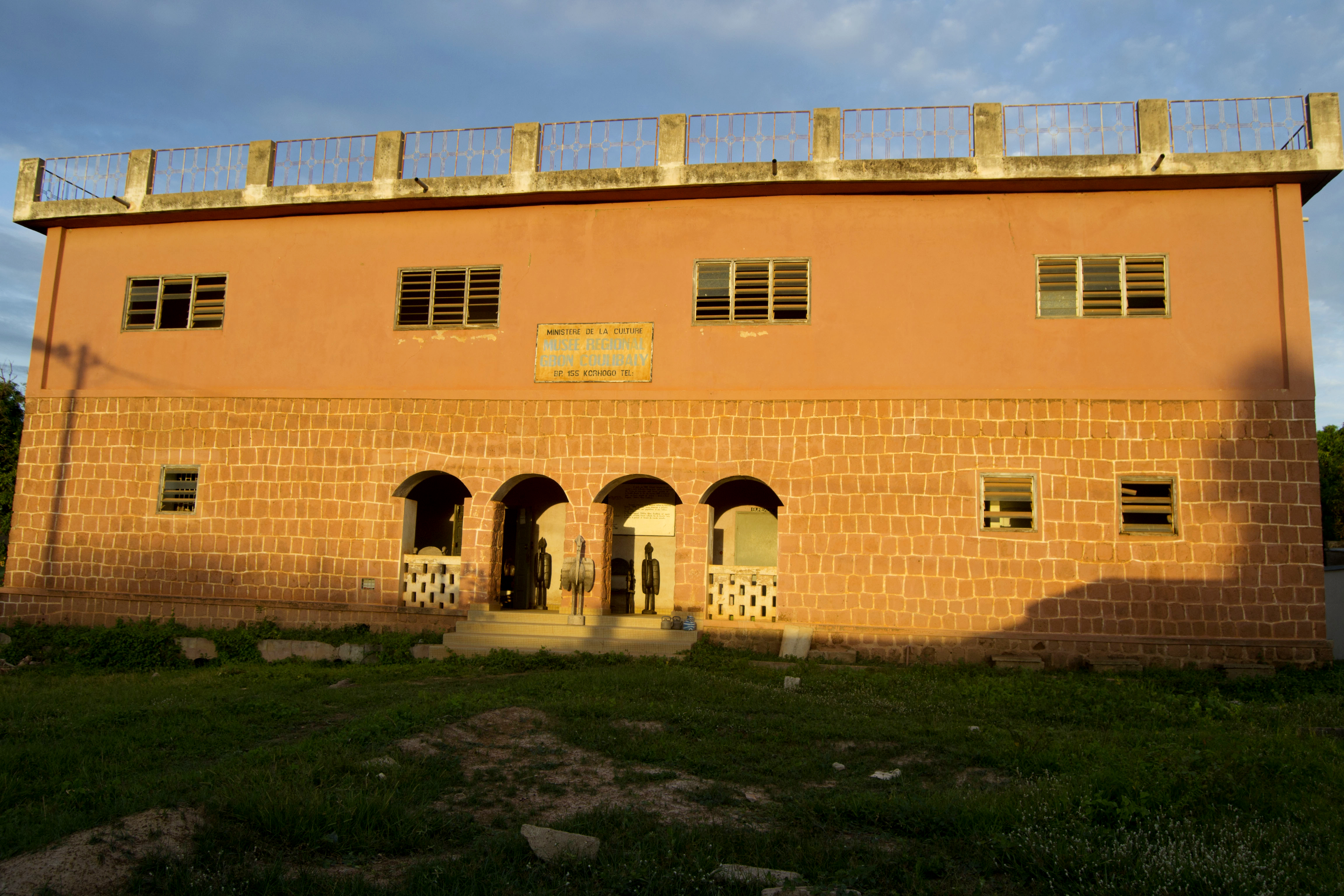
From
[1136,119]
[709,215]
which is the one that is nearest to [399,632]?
[709,215]

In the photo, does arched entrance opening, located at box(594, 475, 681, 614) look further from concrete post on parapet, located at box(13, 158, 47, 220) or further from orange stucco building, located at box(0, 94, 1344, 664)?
concrete post on parapet, located at box(13, 158, 47, 220)

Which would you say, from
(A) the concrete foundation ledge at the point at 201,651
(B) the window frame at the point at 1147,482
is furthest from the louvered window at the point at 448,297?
(B) the window frame at the point at 1147,482

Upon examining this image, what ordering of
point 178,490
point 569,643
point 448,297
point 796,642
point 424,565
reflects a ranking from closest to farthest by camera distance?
point 796,642, point 569,643, point 424,565, point 448,297, point 178,490

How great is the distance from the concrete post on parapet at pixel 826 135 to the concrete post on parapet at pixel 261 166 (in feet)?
26.1

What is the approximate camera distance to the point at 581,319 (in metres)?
13.7

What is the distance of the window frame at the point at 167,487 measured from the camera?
47.4ft

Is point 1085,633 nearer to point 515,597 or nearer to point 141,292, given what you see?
point 515,597

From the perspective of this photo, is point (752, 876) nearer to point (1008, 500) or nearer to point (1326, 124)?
point (1008, 500)

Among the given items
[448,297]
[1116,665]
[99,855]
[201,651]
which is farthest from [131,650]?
[1116,665]

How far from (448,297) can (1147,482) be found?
9.70m

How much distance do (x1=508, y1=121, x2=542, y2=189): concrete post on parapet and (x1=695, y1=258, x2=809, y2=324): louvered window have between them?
2.71m

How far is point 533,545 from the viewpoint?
1616 centimetres

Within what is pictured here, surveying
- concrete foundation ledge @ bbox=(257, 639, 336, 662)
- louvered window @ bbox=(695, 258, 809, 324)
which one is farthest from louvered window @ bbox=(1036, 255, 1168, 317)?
concrete foundation ledge @ bbox=(257, 639, 336, 662)

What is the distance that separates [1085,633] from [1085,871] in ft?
25.7
